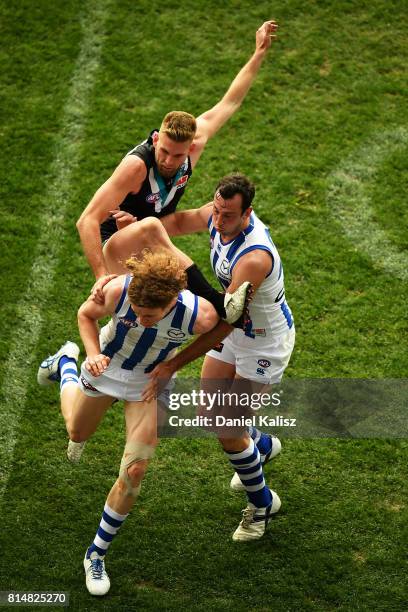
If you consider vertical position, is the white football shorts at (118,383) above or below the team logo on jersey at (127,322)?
below

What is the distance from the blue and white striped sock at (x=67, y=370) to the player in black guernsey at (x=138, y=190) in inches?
33.9

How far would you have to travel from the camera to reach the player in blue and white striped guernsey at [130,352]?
5.17 m

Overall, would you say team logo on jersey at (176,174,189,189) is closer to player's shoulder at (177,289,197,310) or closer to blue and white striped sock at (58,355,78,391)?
player's shoulder at (177,289,197,310)

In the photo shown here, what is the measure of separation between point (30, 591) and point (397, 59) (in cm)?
670

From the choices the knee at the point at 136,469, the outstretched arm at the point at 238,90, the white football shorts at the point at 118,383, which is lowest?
the knee at the point at 136,469

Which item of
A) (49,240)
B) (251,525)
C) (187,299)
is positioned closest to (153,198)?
(187,299)

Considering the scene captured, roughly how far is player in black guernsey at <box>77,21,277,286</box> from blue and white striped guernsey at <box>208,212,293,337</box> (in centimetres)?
42

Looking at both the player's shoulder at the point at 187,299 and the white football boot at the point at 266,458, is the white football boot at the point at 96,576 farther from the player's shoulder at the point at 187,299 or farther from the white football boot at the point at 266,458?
the player's shoulder at the point at 187,299

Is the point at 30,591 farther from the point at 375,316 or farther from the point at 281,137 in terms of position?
the point at 281,137

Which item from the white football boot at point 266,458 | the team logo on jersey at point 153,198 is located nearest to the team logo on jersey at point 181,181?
the team logo on jersey at point 153,198

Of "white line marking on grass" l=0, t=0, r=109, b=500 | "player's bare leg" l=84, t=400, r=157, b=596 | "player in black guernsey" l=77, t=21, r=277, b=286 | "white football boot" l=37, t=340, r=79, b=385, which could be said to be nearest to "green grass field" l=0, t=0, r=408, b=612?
"white line marking on grass" l=0, t=0, r=109, b=500

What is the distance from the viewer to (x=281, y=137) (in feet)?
30.1

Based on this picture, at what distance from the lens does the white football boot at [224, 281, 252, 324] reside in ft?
17.9

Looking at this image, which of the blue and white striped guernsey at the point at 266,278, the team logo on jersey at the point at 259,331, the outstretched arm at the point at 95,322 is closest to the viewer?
the outstretched arm at the point at 95,322
